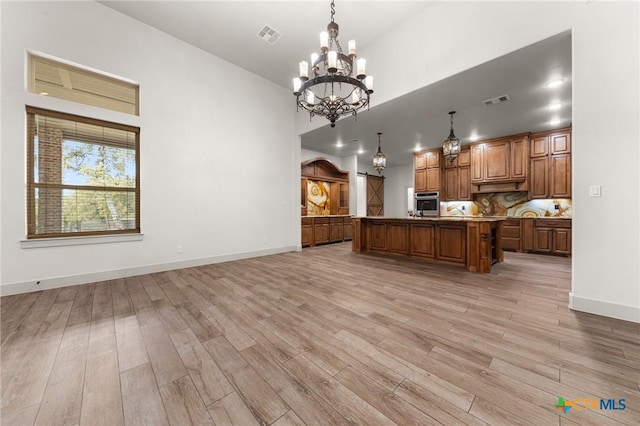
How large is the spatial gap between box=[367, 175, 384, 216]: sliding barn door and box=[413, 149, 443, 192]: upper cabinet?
254 cm

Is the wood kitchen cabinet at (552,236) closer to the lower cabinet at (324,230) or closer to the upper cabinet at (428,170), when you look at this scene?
the upper cabinet at (428,170)

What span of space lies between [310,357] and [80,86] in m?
4.77

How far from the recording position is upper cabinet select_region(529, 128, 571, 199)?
17.2ft

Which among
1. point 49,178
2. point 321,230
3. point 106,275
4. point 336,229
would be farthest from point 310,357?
point 336,229

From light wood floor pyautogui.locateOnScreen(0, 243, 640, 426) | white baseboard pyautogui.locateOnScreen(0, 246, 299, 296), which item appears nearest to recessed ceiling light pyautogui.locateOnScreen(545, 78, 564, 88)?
light wood floor pyautogui.locateOnScreen(0, 243, 640, 426)

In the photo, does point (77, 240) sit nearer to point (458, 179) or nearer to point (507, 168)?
point (458, 179)

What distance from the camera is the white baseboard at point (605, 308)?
80.6 inches

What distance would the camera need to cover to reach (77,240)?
317cm

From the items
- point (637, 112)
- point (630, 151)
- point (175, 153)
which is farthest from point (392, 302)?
point (175, 153)

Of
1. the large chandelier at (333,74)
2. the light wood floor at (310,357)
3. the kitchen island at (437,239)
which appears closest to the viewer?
the light wood floor at (310,357)

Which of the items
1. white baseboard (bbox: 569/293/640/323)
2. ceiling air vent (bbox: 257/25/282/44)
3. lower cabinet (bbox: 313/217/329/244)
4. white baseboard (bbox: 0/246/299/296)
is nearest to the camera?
white baseboard (bbox: 569/293/640/323)

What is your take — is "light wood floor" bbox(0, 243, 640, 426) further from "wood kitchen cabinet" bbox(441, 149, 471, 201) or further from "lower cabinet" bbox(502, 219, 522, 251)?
"wood kitchen cabinet" bbox(441, 149, 471, 201)

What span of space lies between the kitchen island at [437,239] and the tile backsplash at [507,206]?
2.38 meters

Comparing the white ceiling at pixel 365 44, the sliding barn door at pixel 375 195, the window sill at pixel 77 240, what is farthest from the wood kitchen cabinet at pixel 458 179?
the window sill at pixel 77 240
